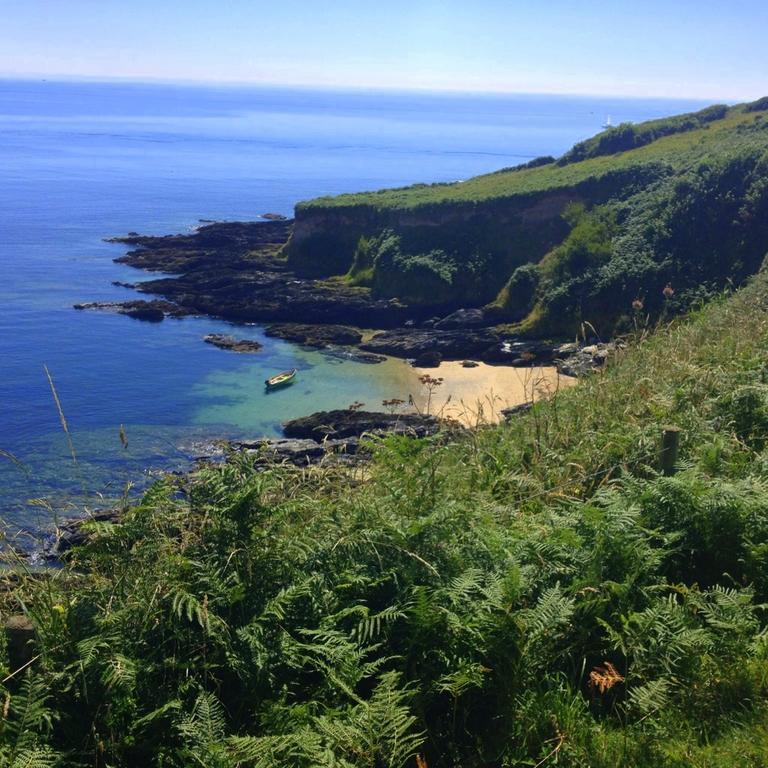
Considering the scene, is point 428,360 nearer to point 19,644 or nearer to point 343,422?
point 343,422

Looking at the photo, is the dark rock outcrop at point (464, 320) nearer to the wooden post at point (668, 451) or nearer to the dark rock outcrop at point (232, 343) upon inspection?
the dark rock outcrop at point (232, 343)

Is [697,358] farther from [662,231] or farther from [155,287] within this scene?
[155,287]

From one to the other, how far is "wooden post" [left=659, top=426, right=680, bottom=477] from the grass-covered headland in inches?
13.7

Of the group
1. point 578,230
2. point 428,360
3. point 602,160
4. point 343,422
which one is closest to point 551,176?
point 602,160

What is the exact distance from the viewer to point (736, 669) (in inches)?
153

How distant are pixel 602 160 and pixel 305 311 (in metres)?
23.4

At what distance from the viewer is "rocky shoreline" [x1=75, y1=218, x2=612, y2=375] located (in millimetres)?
37406

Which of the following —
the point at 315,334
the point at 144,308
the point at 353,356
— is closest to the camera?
the point at 353,356

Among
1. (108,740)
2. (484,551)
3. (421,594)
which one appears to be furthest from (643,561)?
(108,740)

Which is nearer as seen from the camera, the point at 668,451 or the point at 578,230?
the point at 668,451

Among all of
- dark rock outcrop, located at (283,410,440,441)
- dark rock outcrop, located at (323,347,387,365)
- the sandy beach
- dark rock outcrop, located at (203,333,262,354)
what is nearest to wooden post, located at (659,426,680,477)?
dark rock outcrop, located at (283,410,440,441)

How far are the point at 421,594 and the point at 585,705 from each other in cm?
92

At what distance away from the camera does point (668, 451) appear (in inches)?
221

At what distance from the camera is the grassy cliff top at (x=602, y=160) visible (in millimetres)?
48031
